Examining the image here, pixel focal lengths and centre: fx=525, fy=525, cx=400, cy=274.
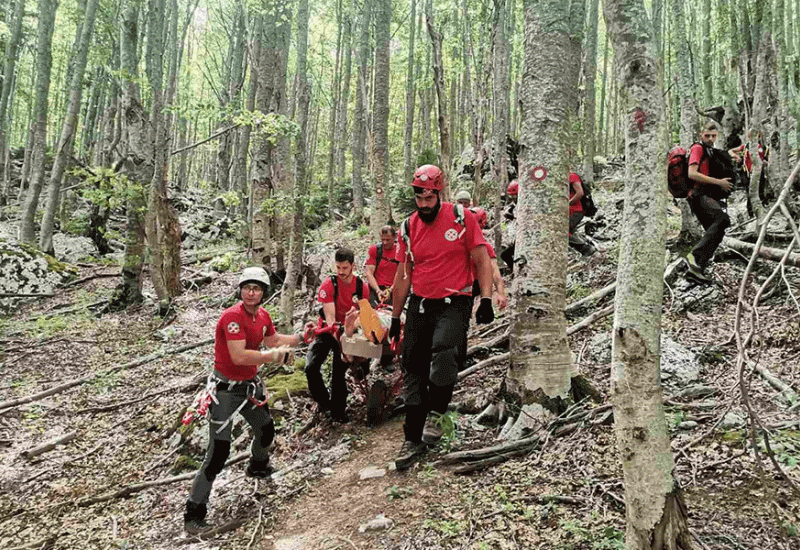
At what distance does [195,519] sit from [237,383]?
1100mm

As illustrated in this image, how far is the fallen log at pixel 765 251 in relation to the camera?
227 inches

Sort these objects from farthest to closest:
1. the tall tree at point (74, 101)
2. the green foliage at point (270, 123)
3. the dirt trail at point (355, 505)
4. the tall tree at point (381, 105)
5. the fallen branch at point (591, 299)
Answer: the tall tree at point (381, 105) → the tall tree at point (74, 101) → the green foliage at point (270, 123) → the fallen branch at point (591, 299) → the dirt trail at point (355, 505)

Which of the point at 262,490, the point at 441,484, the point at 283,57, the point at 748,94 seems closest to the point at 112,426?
the point at 262,490

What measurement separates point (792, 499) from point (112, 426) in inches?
279

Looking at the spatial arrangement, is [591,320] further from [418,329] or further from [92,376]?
[92,376]

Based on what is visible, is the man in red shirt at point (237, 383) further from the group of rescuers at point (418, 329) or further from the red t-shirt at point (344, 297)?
the red t-shirt at point (344, 297)

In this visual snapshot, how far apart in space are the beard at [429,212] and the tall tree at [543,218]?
2.54 feet

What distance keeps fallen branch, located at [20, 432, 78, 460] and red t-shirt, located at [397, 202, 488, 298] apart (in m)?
5.13

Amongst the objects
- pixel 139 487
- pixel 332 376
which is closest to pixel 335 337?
pixel 332 376

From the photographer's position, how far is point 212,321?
1088cm

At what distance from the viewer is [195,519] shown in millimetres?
4211

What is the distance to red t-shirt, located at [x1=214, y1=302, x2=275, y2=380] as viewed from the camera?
4.28 metres

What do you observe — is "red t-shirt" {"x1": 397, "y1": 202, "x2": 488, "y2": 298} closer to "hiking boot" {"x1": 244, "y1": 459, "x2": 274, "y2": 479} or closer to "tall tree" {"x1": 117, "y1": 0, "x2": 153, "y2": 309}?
"hiking boot" {"x1": 244, "y1": 459, "x2": 274, "y2": 479}

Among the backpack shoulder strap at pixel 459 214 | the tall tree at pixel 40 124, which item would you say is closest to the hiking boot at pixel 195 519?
the backpack shoulder strap at pixel 459 214
